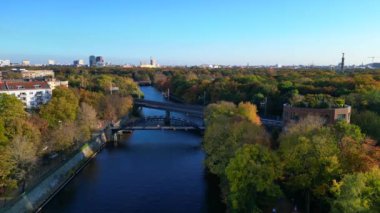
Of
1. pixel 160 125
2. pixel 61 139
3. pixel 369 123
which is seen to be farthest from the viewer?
pixel 160 125

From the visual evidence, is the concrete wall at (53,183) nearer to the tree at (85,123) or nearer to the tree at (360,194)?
the tree at (85,123)

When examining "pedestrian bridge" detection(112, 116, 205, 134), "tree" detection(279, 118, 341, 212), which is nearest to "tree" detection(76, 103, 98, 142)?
"pedestrian bridge" detection(112, 116, 205, 134)

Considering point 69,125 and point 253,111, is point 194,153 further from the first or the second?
point 69,125

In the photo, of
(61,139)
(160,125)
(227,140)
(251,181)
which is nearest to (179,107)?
(160,125)

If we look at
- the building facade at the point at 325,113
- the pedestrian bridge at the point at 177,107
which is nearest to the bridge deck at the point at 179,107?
the pedestrian bridge at the point at 177,107

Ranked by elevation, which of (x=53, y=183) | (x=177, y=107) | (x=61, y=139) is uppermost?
(x=61, y=139)

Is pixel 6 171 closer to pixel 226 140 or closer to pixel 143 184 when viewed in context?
pixel 143 184

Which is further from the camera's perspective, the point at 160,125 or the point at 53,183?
the point at 160,125

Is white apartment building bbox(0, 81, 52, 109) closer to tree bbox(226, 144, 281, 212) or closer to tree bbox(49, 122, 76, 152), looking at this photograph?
tree bbox(49, 122, 76, 152)
